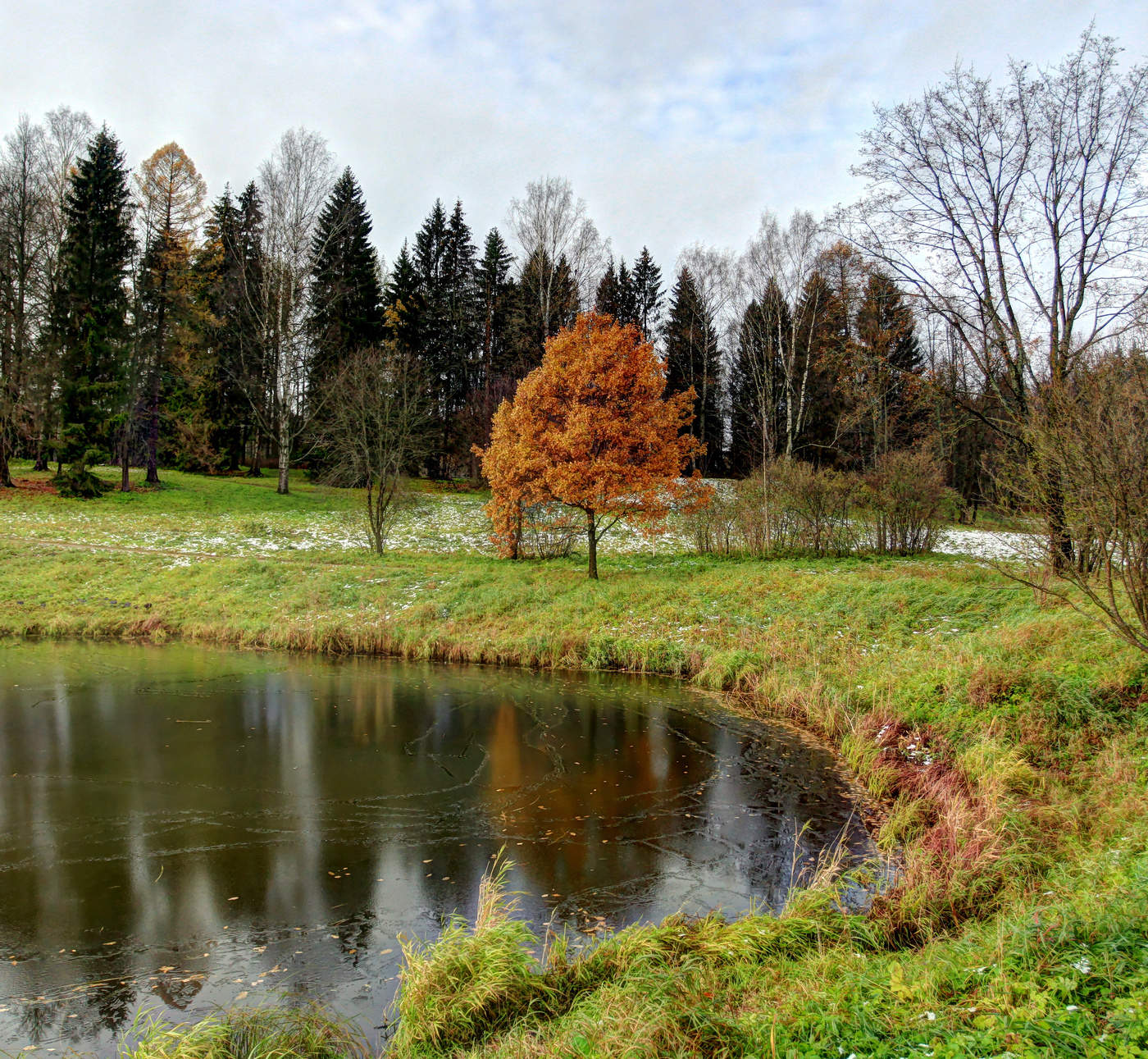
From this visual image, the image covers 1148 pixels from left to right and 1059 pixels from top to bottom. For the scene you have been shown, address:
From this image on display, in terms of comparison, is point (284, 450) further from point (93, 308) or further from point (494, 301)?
point (494, 301)

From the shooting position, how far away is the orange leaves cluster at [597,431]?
19031 millimetres

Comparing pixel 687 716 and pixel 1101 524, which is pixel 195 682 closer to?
pixel 687 716

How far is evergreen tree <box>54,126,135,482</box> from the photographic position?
95.1ft

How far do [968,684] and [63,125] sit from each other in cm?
3968

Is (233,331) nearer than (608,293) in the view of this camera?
Yes

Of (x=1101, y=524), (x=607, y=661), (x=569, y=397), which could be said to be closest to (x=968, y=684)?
(x=1101, y=524)

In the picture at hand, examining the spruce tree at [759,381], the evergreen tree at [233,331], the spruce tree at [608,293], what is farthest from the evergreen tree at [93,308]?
the spruce tree at [759,381]

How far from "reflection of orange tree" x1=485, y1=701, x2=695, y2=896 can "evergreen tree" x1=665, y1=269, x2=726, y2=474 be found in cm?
3274

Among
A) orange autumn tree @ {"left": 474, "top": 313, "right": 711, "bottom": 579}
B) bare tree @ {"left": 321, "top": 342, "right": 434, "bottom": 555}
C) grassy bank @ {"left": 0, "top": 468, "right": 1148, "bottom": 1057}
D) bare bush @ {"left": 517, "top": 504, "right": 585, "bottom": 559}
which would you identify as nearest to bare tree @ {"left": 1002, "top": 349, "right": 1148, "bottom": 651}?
grassy bank @ {"left": 0, "top": 468, "right": 1148, "bottom": 1057}

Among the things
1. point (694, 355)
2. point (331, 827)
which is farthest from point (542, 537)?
point (694, 355)

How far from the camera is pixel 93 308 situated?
2973cm

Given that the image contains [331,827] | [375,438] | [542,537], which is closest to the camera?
[331,827]

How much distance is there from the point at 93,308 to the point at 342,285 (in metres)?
11.7

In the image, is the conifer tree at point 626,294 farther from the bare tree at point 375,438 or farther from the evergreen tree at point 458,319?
the bare tree at point 375,438
